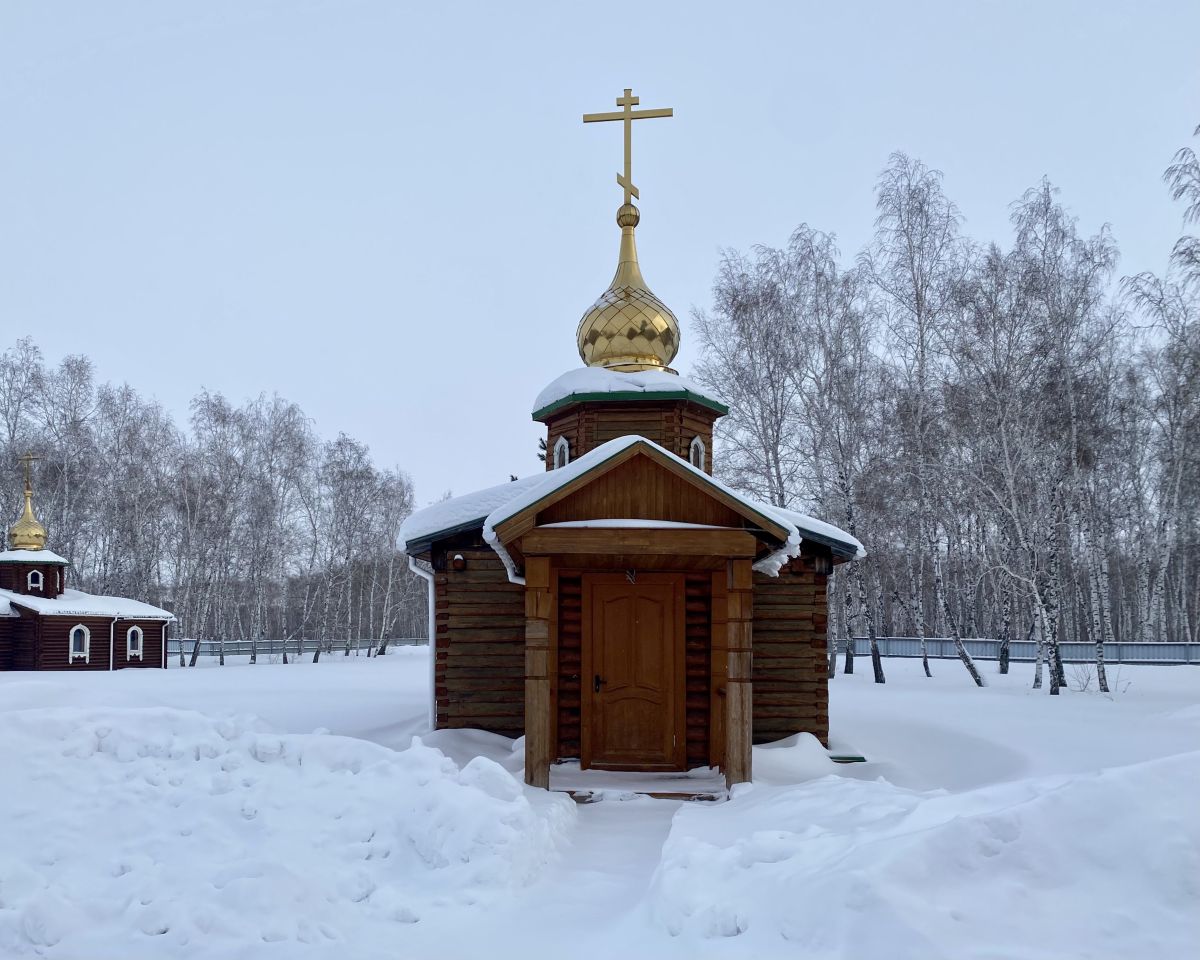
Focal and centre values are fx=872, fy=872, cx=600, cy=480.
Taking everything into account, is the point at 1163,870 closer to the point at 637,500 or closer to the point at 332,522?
the point at 637,500

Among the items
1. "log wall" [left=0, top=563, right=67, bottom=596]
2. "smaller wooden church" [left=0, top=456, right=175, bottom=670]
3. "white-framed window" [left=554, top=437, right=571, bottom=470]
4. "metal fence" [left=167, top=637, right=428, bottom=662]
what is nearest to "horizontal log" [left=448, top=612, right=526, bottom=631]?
"white-framed window" [left=554, top=437, right=571, bottom=470]

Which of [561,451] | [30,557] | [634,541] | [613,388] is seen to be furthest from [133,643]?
[634,541]

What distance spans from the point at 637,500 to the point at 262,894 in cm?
473

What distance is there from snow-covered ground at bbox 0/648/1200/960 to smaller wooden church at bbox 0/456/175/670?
78.3ft

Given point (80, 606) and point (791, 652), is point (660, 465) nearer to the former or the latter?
point (791, 652)

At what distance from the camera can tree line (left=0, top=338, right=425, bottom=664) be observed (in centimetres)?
3328

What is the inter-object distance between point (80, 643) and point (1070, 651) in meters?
31.6

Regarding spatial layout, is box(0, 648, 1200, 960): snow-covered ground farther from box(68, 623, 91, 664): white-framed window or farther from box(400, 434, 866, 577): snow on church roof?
box(68, 623, 91, 664): white-framed window

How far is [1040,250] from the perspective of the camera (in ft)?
66.4

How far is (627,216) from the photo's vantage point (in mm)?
13789

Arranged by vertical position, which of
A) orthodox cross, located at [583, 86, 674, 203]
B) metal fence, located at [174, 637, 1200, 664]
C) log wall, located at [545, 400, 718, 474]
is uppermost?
orthodox cross, located at [583, 86, 674, 203]

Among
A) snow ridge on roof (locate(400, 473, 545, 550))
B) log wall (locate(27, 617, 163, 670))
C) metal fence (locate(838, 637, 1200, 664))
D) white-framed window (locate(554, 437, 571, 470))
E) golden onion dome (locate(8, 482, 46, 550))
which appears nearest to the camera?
snow ridge on roof (locate(400, 473, 545, 550))

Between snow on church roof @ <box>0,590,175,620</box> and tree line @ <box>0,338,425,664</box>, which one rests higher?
tree line @ <box>0,338,425,664</box>

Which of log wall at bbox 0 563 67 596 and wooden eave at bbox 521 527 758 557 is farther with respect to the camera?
log wall at bbox 0 563 67 596
